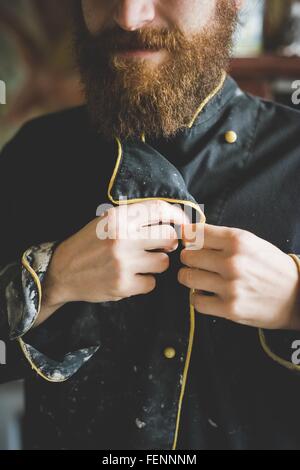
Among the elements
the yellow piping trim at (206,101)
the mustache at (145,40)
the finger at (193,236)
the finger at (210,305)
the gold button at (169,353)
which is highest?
the mustache at (145,40)

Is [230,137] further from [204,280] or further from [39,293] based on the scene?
[39,293]

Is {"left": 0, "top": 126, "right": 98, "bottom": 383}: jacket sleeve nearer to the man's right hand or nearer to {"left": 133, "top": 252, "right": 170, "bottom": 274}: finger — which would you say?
the man's right hand

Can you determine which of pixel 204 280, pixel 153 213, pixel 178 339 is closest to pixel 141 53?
pixel 153 213

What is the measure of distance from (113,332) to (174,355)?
12 centimetres

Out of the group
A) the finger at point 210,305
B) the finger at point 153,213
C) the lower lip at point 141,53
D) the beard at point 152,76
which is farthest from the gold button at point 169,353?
the lower lip at point 141,53

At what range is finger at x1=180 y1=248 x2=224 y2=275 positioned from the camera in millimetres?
638

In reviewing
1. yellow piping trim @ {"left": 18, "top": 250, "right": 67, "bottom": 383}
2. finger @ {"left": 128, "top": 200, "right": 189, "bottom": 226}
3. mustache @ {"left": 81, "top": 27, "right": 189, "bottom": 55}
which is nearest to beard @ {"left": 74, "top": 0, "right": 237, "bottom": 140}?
mustache @ {"left": 81, "top": 27, "right": 189, "bottom": 55}

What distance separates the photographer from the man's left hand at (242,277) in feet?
2.07

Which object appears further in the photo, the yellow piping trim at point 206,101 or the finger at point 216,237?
the yellow piping trim at point 206,101

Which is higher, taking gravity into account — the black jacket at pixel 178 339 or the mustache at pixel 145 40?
the mustache at pixel 145 40

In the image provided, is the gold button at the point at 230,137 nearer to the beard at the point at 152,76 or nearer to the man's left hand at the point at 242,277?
the beard at the point at 152,76

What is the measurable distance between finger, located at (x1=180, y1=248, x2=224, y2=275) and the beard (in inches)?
9.0
